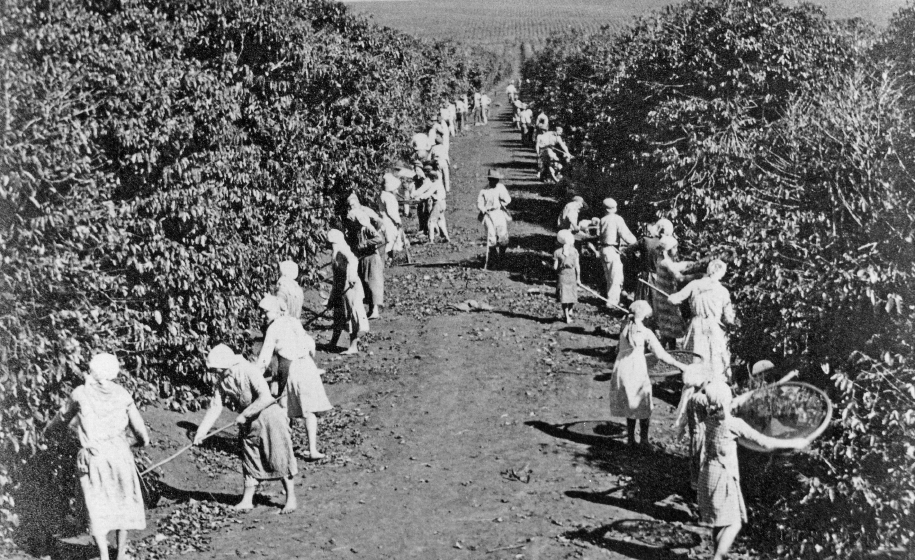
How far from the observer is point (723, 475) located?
27.0ft

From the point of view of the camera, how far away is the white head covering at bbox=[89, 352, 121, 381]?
780cm

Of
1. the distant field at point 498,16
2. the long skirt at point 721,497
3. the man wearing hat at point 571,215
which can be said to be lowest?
Answer: the long skirt at point 721,497

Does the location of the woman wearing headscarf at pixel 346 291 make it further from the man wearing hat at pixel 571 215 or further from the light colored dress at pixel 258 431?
the light colored dress at pixel 258 431

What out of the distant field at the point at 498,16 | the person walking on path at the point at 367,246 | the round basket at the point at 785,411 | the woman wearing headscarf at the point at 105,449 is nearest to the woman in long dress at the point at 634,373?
the round basket at the point at 785,411

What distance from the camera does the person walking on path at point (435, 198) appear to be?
75.1 feet

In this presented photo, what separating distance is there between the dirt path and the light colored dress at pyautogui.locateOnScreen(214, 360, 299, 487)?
0.56 m

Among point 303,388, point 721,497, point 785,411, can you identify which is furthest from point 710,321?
point 303,388

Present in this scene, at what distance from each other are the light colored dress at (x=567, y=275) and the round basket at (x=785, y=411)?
7925 mm

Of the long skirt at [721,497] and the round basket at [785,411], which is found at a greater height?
the round basket at [785,411]

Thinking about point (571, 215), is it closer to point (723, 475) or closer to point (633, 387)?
point (633, 387)

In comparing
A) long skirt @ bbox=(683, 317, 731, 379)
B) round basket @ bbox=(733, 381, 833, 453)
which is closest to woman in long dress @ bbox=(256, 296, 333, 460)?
long skirt @ bbox=(683, 317, 731, 379)

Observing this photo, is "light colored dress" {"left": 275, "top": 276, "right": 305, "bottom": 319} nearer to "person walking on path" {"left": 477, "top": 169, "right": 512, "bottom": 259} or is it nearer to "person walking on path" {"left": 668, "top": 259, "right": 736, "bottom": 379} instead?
"person walking on path" {"left": 668, "top": 259, "right": 736, "bottom": 379}

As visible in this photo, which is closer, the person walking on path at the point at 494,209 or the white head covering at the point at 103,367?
the white head covering at the point at 103,367

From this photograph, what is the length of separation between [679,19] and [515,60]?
256ft
